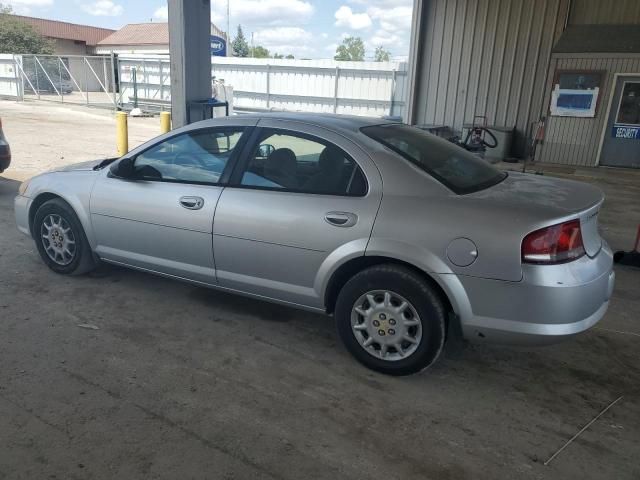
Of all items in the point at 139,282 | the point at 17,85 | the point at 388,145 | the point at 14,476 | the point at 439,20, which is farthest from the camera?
the point at 17,85

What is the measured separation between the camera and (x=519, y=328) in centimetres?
291

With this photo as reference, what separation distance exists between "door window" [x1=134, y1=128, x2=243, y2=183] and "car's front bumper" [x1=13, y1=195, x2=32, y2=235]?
4.46ft

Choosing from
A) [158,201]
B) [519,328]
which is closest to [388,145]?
[519,328]

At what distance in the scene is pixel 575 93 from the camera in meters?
12.6

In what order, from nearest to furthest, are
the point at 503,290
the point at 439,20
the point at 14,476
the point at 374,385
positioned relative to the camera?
the point at 14,476 → the point at 503,290 → the point at 374,385 → the point at 439,20

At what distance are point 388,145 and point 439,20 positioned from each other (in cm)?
1202

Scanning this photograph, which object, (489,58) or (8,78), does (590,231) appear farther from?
(8,78)

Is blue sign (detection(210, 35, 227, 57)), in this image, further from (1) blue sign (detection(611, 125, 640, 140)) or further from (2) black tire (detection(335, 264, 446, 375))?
(2) black tire (detection(335, 264, 446, 375))

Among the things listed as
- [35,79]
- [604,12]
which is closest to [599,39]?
[604,12]

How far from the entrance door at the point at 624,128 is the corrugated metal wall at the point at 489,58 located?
1.72 meters

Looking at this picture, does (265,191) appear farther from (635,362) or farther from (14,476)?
(635,362)

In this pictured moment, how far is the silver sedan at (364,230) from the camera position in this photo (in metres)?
2.89

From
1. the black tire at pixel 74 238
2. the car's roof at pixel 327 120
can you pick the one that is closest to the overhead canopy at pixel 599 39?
the car's roof at pixel 327 120

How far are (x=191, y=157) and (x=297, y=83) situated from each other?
19891 mm
